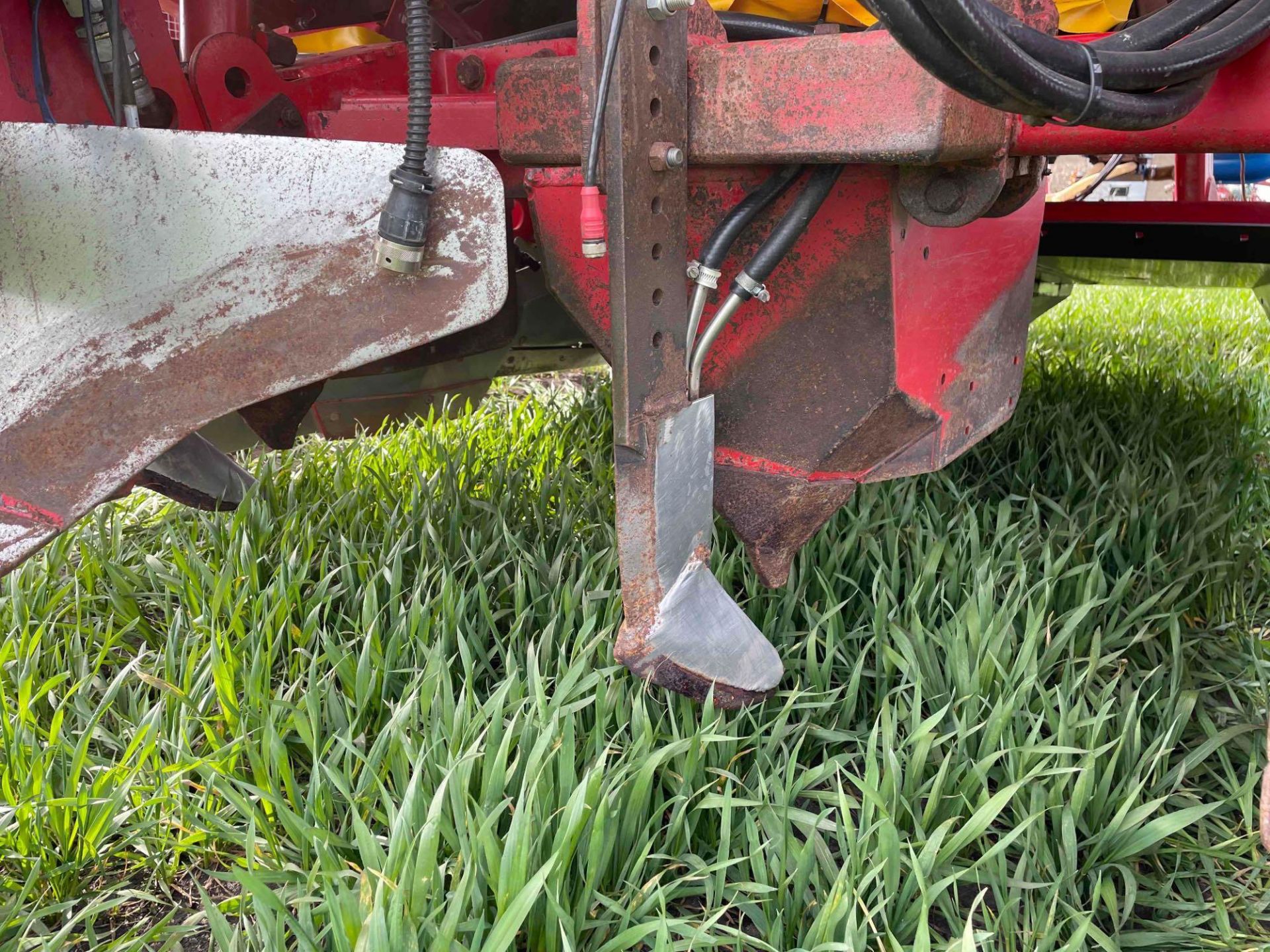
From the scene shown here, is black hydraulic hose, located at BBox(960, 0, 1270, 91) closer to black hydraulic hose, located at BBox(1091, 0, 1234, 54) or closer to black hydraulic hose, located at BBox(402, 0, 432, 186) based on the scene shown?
black hydraulic hose, located at BBox(1091, 0, 1234, 54)

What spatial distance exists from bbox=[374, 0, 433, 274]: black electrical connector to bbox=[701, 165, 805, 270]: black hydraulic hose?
33cm

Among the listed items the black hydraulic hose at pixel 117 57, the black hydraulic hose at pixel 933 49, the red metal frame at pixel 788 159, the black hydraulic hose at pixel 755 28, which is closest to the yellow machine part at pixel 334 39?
the red metal frame at pixel 788 159

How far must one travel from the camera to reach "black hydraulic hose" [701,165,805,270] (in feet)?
3.80

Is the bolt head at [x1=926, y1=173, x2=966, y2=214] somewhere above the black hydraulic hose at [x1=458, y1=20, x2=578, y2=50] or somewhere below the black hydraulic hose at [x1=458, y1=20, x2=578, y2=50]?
below

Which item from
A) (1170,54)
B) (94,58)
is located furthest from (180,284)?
(1170,54)

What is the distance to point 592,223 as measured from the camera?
1032 mm

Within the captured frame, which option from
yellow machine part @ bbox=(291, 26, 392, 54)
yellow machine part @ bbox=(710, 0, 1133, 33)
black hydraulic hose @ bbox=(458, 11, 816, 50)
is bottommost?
black hydraulic hose @ bbox=(458, 11, 816, 50)

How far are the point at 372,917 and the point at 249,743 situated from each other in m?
0.45

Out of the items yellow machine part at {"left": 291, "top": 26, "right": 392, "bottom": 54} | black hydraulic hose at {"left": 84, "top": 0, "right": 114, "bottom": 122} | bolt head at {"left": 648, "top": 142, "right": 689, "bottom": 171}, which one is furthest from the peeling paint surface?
yellow machine part at {"left": 291, "top": 26, "right": 392, "bottom": 54}

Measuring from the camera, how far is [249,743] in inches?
49.6

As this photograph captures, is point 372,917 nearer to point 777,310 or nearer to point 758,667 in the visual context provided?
point 758,667

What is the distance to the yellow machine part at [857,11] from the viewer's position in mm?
1615

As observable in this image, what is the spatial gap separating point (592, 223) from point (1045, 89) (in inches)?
17.5

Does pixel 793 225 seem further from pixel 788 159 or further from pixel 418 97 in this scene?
pixel 418 97
